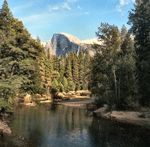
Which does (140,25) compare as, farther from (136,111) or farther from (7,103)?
(7,103)

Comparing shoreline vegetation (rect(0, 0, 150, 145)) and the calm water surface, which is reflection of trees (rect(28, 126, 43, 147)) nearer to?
the calm water surface

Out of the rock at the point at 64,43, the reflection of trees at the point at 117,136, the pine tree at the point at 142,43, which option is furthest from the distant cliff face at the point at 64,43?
the reflection of trees at the point at 117,136

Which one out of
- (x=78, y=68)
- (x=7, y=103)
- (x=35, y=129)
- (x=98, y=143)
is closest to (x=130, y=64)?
(x=98, y=143)

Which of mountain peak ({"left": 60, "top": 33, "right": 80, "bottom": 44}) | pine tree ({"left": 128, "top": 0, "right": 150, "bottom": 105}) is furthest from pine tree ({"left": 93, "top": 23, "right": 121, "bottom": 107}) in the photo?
mountain peak ({"left": 60, "top": 33, "right": 80, "bottom": 44})

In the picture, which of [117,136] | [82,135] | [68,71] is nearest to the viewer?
[117,136]

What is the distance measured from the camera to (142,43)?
88.9ft

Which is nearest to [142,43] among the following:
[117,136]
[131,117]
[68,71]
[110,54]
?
[110,54]

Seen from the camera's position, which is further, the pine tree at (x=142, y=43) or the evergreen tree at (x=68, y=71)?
the evergreen tree at (x=68, y=71)

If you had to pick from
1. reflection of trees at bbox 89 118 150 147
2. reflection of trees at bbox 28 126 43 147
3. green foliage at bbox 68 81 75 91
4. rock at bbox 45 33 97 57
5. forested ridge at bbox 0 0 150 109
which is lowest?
reflection of trees at bbox 89 118 150 147

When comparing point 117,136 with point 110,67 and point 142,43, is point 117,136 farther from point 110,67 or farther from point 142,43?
point 142,43

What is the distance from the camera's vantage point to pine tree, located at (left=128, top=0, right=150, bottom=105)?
981 inches

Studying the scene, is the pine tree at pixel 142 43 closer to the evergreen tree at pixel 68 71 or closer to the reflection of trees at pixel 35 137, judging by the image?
the reflection of trees at pixel 35 137

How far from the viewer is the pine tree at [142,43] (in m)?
24.9

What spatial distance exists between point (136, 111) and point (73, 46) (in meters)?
135
